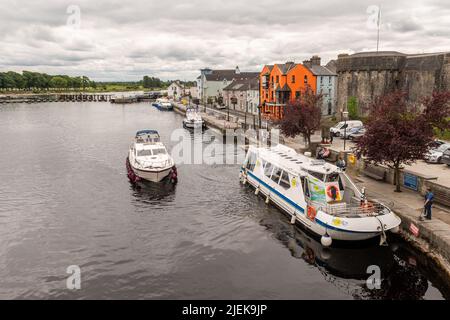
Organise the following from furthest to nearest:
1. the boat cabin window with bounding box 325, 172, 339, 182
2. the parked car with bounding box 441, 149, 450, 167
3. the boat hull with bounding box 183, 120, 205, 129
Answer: the boat hull with bounding box 183, 120, 205, 129 → the parked car with bounding box 441, 149, 450, 167 → the boat cabin window with bounding box 325, 172, 339, 182

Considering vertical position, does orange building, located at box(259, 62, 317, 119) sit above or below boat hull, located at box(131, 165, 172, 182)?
above

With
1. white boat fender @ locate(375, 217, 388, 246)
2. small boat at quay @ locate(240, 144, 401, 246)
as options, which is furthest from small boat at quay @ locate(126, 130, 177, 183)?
white boat fender @ locate(375, 217, 388, 246)

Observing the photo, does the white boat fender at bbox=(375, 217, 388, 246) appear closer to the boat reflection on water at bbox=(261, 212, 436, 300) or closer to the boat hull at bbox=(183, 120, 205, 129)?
the boat reflection on water at bbox=(261, 212, 436, 300)

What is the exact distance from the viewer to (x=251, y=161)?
31.5 meters

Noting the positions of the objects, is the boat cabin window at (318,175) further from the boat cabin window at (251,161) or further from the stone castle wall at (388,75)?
the stone castle wall at (388,75)

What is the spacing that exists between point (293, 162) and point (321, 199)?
3.93 meters

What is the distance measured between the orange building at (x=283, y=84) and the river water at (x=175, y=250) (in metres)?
34.7

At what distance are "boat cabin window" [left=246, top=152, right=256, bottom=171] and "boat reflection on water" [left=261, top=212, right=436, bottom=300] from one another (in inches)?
385

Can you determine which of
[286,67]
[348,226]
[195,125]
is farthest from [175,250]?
[286,67]

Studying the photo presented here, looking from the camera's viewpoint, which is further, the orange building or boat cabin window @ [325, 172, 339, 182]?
the orange building

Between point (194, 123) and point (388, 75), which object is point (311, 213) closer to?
point (388, 75)

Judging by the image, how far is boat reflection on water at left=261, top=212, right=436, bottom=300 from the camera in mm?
16656
